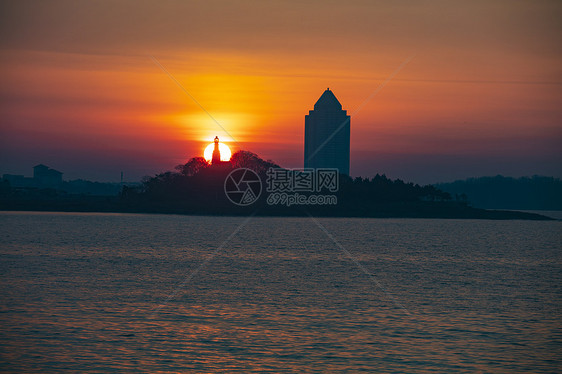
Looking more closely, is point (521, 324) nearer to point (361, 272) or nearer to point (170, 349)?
point (170, 349)

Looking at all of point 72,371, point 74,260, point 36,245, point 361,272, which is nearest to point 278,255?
point 361,272

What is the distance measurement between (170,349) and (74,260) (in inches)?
1476

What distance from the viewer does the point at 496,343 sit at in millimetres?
24703

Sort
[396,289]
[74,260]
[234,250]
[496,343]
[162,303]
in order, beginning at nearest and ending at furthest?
[496,343] < [162,303] < [396,289] < [74,260] < [234,250]

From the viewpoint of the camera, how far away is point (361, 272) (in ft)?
169

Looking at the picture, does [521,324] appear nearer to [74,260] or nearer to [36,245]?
[74,260]

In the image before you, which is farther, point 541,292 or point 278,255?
point 278,255

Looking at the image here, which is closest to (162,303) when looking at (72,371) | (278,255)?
(72,371)

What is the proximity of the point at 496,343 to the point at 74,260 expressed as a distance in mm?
42747

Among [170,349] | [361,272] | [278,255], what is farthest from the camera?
[278,255]

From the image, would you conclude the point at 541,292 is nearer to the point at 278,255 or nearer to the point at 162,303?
the point at 162,303

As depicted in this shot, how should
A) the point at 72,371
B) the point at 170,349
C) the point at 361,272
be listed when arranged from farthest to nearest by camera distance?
the point at 361,272, the point at 170,349, the point at 72,371

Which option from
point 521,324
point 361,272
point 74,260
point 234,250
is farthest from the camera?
point 234,250

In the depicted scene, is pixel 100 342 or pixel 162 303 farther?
pixel 162 303
